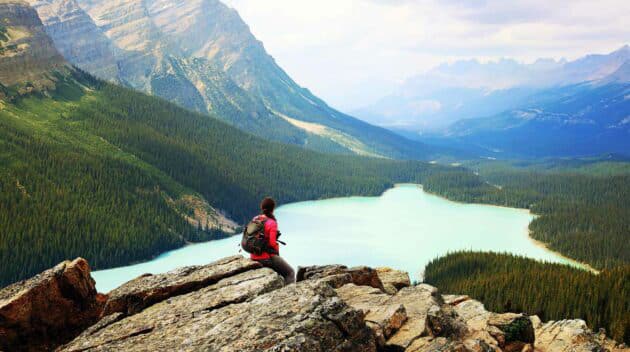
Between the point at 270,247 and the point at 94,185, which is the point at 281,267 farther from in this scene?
the point at 94,185

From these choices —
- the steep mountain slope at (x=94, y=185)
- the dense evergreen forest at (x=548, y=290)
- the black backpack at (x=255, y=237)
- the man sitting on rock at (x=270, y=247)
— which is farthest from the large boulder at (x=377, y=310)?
the steep mountain slope at (x=94, y=185)

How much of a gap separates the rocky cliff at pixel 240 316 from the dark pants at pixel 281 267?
455 mm

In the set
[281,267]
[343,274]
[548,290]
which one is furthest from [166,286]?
[548,290]

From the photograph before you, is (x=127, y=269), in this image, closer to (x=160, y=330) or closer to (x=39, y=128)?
(x=39, y=128)

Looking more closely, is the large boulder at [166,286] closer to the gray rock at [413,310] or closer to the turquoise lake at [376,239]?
the gray rock at [413,310]

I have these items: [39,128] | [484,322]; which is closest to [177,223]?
[39,128]

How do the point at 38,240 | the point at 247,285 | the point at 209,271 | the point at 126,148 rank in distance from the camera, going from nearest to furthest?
1. the point at 247,285
2. the point at 209,271
3. the point at 38,240
4. the point at 126,148

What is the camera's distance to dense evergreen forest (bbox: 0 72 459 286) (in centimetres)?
10350

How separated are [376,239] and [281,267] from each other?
115129 mm

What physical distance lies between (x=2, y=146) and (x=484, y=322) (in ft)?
400

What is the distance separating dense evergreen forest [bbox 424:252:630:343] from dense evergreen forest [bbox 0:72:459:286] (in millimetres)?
61070

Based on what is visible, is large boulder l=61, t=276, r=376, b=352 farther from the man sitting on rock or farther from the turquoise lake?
the turquoise lake

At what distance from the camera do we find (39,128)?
152750mm

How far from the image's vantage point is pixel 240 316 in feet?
58.2
